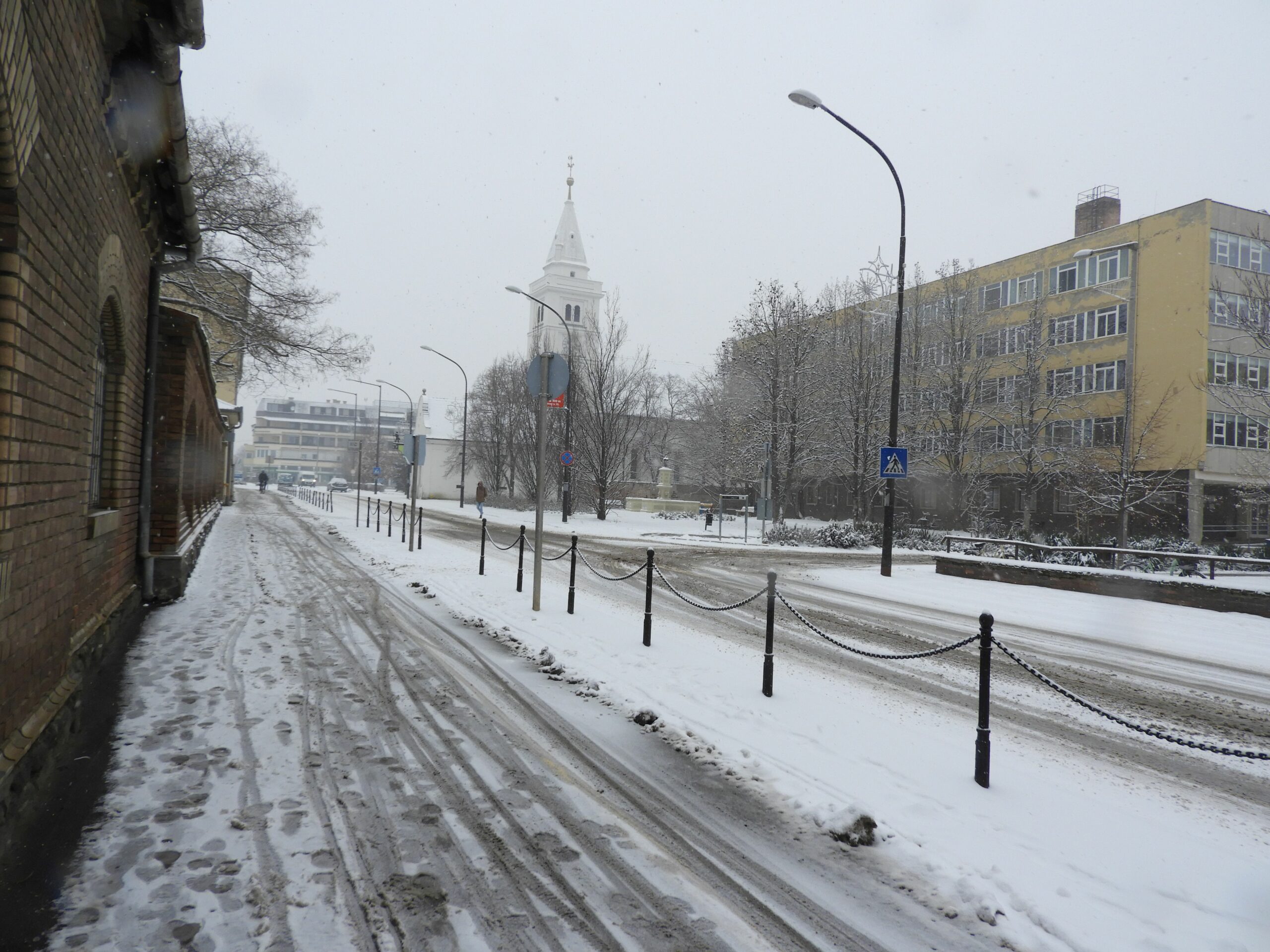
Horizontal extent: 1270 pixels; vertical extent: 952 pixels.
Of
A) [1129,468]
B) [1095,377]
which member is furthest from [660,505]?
[1129,468]

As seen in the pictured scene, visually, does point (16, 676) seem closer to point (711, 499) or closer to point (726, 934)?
point (726, 934)

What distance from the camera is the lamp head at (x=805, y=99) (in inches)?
577

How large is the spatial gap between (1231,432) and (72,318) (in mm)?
41195

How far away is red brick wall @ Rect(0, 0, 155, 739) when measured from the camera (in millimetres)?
3641

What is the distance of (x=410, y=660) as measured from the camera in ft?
25.4

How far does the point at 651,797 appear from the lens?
4547mm

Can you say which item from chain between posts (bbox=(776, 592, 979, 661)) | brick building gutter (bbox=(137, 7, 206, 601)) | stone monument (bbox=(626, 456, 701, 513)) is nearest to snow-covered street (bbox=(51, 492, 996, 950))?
chain between posts (bbox=(776, 592, 979, 661))

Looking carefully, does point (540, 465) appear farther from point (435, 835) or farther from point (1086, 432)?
point (1086, 432)

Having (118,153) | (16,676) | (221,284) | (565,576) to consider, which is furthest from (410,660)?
(221,284)

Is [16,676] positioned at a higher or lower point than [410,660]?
higher

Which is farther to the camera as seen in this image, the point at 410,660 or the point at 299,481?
the point at 299,481

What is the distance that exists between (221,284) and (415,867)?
20.0 meters

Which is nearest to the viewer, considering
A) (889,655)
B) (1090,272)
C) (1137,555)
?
(889,655)

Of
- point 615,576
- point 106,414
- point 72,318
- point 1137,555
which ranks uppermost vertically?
point 72,318
